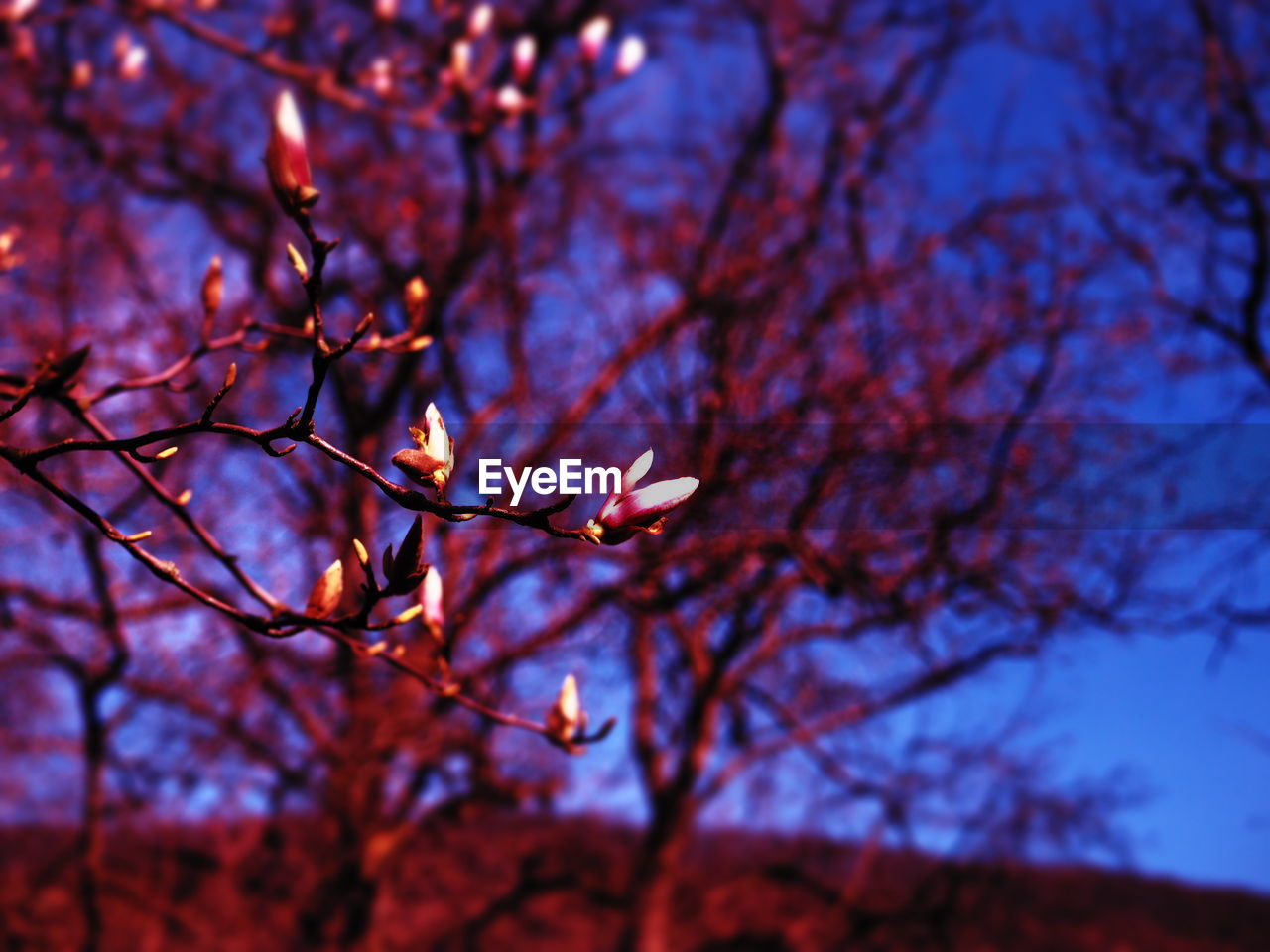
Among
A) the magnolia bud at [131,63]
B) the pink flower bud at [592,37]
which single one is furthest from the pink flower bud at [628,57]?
the magnolia bud at [131,63]

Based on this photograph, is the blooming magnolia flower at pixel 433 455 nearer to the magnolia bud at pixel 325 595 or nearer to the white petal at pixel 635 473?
the white petal at pixel 635 473

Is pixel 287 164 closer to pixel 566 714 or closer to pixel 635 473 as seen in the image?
pixel 635 473

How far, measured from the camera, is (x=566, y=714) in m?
1.76

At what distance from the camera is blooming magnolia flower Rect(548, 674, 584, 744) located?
1.75 m

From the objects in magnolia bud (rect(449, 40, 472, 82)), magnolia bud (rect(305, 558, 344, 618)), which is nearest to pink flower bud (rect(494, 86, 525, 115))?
magnolia bud (rect(449, 40, 472, 82))

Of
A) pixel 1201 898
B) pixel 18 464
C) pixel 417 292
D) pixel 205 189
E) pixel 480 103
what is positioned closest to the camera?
pixel 18 464

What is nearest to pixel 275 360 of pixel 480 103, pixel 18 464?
pixel 480 103

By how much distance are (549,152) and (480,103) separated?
10.3ft

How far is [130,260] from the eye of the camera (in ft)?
23.0

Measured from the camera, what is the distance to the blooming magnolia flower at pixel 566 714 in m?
1.75

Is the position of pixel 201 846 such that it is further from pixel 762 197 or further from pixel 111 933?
pixel 762 197

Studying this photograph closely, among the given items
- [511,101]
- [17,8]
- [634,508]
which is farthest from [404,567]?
[511,101]

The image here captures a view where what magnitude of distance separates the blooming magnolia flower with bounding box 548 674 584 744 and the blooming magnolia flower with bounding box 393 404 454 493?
30.1 inches

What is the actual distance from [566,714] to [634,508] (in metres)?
0.79
